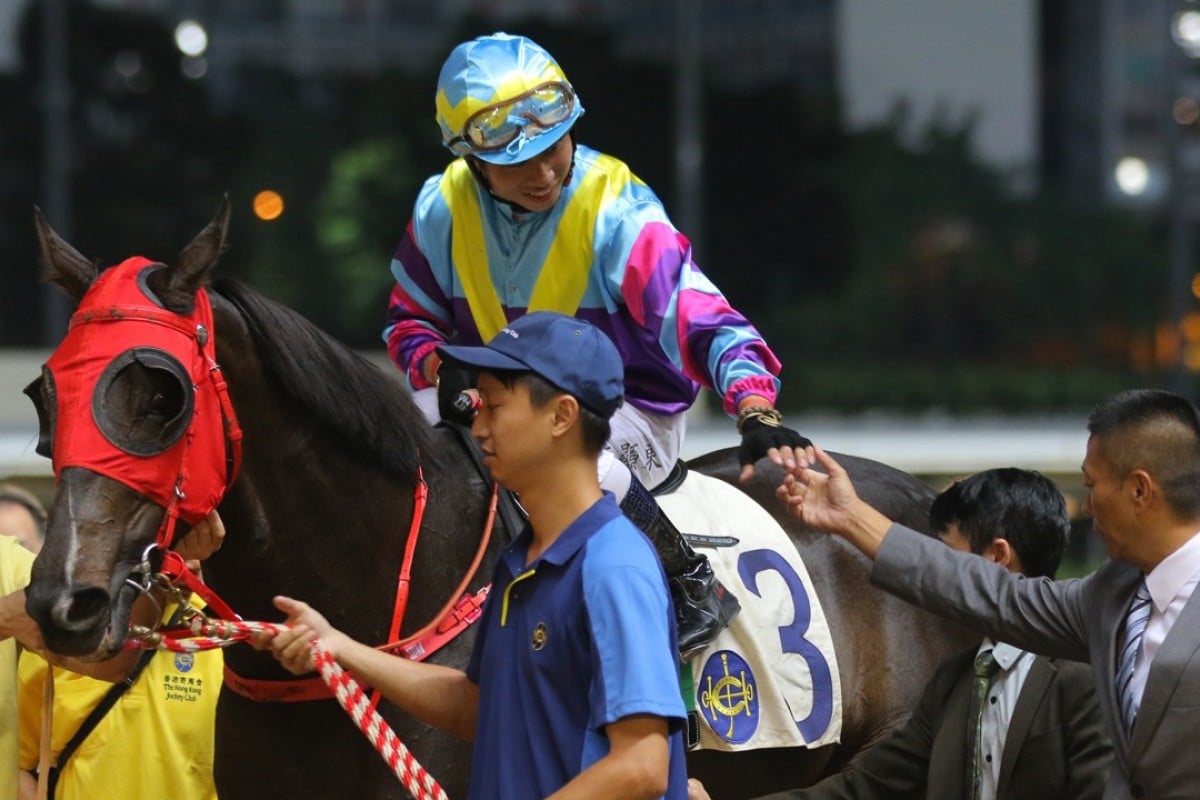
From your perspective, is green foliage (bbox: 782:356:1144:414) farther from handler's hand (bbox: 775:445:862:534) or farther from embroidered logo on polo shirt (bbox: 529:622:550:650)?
embroidered logo on polo shirt (bbox: 529:622:550:650)

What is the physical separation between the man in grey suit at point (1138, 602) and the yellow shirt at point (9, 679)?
71.4 inches

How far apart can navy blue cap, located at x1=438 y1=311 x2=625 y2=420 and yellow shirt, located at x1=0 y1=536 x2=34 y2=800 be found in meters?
1.40

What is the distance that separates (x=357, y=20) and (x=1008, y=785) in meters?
8.72

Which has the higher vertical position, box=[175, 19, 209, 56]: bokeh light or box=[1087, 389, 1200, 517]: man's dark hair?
box=[175, 19, 209, 56]: bokeh light

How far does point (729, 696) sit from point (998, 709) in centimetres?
57

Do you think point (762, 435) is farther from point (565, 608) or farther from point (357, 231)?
point (357, 231)

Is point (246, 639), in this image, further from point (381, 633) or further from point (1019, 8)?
point (1019, 8)

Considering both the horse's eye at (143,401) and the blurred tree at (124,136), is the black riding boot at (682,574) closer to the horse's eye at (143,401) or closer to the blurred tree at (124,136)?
the horse's eye at (143,401)

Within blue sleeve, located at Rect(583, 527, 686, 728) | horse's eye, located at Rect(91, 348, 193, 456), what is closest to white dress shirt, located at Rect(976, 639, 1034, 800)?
blue sleeve, located at Rect(583, 527, 686, 728)

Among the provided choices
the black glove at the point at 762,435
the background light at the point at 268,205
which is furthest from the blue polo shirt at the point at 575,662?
the background light at the point at 268,205

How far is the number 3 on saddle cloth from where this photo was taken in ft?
11.3

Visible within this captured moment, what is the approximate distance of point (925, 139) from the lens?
11.3 m

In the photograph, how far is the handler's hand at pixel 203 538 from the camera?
2768mm

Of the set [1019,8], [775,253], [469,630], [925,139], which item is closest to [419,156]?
[775,253]
